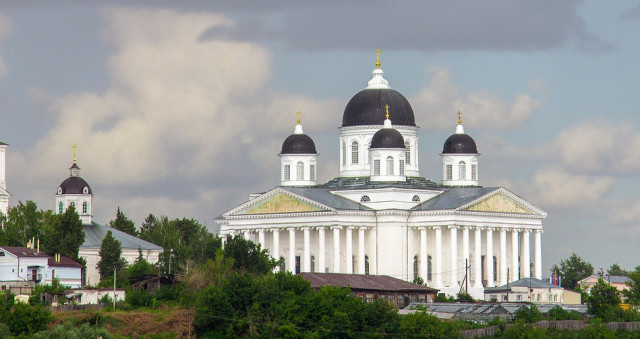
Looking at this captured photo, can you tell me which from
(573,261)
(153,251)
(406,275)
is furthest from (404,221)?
(573,261)

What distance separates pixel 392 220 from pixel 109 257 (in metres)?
20.3

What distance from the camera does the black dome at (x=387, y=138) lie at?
125 meters

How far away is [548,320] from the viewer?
98.6 metres

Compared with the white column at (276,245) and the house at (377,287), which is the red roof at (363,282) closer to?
the house at (377,287)

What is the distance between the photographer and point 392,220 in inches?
4884

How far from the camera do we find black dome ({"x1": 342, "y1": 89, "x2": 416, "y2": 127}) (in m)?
131

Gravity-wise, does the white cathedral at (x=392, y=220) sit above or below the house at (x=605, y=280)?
above

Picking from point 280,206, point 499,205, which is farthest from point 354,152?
point 499,205

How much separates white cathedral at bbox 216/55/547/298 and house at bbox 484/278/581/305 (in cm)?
209

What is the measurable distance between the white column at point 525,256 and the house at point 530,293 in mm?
5837

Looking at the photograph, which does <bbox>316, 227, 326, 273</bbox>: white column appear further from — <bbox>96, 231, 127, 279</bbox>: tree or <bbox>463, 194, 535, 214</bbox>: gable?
<bbox>96, 231, 127, 279</bbox>: tree

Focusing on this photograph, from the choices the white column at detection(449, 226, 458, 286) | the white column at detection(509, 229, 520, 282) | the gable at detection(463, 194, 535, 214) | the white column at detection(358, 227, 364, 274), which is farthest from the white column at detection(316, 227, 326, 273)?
the white column at detection(509, 229, 520, 282)

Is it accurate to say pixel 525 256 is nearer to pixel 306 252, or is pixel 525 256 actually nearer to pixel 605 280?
pixel 306 252

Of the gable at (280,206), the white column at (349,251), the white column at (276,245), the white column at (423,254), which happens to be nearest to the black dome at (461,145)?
the white column at (423,254)
